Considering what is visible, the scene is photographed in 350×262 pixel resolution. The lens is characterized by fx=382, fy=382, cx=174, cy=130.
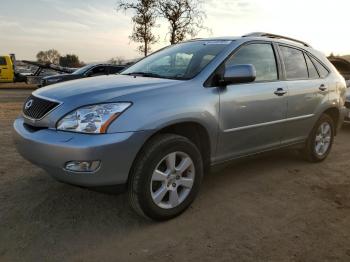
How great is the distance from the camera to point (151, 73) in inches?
160

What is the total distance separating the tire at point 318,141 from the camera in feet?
16.8

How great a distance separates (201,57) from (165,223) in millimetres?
1693

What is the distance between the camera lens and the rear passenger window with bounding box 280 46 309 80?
4.58m

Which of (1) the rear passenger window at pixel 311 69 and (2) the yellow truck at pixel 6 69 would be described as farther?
(2) the yellow truck at pixel 6 69

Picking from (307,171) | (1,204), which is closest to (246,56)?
(307,171)

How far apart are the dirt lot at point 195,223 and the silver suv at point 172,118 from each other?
31 cm

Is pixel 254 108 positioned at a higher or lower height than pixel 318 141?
higher

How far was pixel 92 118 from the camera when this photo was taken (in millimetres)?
2920

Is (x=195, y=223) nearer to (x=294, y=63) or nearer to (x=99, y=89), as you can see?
(x=99, y=89)

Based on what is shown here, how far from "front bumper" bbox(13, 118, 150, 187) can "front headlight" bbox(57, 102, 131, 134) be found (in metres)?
0.05

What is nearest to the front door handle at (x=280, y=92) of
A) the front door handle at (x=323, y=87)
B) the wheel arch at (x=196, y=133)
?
the front door handle at (x=323, y=87)

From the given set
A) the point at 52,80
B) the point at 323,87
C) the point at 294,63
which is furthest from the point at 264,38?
the point at 52,80

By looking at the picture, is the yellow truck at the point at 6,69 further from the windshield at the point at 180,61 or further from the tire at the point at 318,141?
the tire at the point at 318,141

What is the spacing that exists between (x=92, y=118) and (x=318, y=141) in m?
3.56
